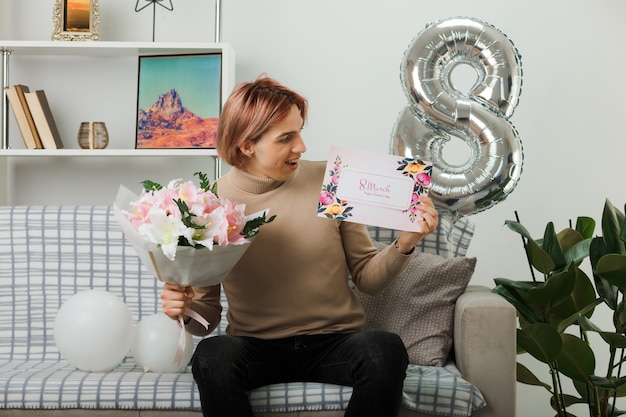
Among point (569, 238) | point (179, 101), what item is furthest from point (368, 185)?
point (179, 101)

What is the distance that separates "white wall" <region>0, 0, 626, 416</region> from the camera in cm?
310

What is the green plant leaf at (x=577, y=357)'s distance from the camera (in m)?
2.30

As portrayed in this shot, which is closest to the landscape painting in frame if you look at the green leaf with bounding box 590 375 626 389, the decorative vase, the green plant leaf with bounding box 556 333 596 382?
the decorative vase

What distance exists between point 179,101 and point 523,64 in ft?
4.10

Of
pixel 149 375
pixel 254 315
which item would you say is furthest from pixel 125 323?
pixel 254 315

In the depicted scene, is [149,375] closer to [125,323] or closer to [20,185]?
[125,323]

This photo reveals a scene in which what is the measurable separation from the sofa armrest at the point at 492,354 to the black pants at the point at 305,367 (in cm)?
26

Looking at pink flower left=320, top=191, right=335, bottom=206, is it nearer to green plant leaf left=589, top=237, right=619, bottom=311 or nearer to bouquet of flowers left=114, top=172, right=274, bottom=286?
bouquet of flowers left=114, top=172, right=274, bottom=286

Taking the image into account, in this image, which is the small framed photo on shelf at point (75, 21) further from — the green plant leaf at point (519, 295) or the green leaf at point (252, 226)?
the green plant leaf at point (519, 295)

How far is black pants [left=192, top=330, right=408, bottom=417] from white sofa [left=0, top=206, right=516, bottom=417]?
0.16ft

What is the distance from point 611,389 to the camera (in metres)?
2.32

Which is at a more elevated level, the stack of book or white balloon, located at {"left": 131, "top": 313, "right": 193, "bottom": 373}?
the stack of book

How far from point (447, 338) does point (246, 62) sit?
1.41 metres

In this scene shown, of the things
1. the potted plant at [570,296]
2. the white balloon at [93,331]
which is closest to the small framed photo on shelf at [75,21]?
the white balloon at [93,331]
